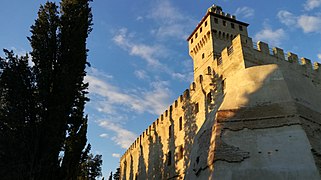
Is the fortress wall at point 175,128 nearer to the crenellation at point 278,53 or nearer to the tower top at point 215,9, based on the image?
the crenellation at point 278,53

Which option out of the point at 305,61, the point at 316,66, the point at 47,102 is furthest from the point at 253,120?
the point at 316,66

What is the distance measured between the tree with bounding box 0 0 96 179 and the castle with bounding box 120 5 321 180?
17.7 feet

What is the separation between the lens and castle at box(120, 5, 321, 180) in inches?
346

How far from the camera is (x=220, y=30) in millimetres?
27016

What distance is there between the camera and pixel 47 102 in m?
11.2

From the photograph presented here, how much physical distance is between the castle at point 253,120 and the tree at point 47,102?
5.38 metres

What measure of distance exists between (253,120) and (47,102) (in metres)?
8.07

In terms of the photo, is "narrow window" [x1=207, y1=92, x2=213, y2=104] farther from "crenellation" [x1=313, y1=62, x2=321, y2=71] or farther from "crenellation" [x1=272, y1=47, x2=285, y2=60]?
"crenellation" [x1=313, y1=62, x2=321, y2=71]

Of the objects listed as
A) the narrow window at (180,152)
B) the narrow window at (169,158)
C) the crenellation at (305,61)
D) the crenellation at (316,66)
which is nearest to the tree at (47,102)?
the narrow window at (180,152)

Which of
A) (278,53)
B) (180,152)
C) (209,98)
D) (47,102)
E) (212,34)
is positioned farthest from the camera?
(212,34)

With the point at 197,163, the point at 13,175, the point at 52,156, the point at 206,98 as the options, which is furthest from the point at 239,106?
the point at 13,175

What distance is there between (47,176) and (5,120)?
8.61 feet

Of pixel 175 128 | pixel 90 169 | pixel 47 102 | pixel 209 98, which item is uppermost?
pixel 209 98

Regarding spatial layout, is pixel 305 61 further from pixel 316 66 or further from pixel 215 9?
pixel 215 9
